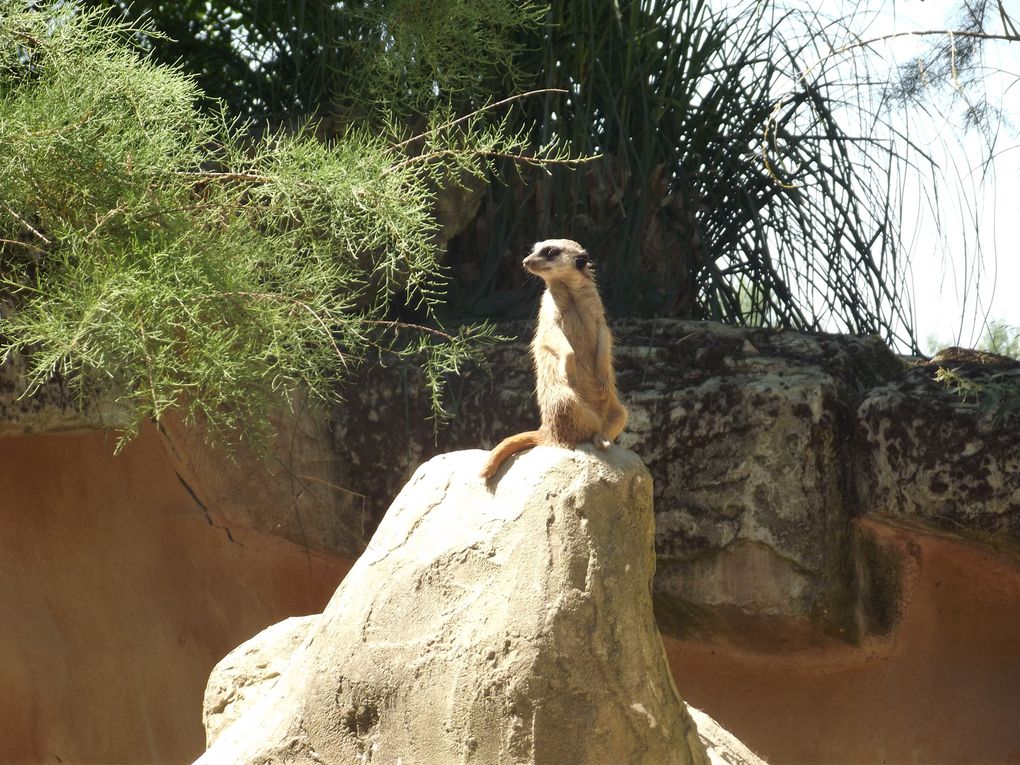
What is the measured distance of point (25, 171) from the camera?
3.40 metres

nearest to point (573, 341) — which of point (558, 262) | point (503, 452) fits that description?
point (558, 262)

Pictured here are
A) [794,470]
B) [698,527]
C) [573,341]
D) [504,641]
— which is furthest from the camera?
[698,527]

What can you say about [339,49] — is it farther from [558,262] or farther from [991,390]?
[991,390]

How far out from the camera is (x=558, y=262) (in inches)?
129

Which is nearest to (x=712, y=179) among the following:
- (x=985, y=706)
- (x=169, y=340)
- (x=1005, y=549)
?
(x=1005, y=549)

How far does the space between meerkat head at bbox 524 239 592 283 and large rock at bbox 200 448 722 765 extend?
0.57m

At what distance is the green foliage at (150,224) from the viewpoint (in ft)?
A: 11.0

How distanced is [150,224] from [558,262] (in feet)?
3.92

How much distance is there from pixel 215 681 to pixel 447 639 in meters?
1.12

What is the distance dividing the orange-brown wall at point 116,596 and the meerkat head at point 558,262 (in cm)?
227

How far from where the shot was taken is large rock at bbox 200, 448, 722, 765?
2.72 m

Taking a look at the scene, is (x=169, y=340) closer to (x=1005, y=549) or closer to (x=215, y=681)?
(x=215, y=681)

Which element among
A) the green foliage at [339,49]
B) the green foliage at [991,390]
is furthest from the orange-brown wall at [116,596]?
the green foliage at [991,390]

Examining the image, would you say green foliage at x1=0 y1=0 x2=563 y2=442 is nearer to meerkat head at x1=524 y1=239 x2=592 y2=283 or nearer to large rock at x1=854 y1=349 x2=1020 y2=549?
meerkat head at x1=524 y1=239 x2=592 y2=283
